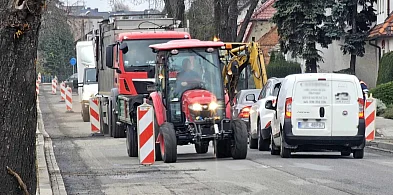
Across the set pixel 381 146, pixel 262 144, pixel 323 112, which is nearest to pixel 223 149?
pixel 323 112

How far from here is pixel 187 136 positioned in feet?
56.3

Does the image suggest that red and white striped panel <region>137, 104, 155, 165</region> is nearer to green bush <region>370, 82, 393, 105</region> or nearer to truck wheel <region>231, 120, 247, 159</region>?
truck wheel <region>231, 120, 247, 159</region>

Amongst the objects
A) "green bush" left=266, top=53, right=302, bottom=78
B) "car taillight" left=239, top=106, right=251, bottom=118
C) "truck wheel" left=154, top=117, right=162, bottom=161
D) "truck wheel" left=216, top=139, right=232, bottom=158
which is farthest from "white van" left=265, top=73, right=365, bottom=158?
"green bush" left=266, top=53, right=302, bottom=78

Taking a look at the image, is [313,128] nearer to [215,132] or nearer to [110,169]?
[215,132]

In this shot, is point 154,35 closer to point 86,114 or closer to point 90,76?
point 86,114

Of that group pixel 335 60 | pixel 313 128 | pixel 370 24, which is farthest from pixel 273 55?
pixel 313 128

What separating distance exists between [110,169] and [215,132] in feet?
7.47

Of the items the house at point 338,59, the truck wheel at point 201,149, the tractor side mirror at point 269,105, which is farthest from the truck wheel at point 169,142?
the house at point 338,59

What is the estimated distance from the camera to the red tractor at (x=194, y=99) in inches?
674

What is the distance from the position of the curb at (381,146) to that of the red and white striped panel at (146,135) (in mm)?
6940

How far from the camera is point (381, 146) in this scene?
22328mm

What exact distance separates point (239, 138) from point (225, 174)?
2.57 metres

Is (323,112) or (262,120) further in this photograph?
(262,120)

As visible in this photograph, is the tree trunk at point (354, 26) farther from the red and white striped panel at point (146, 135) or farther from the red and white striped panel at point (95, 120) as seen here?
the red and white striped panel at point (146, 135)
